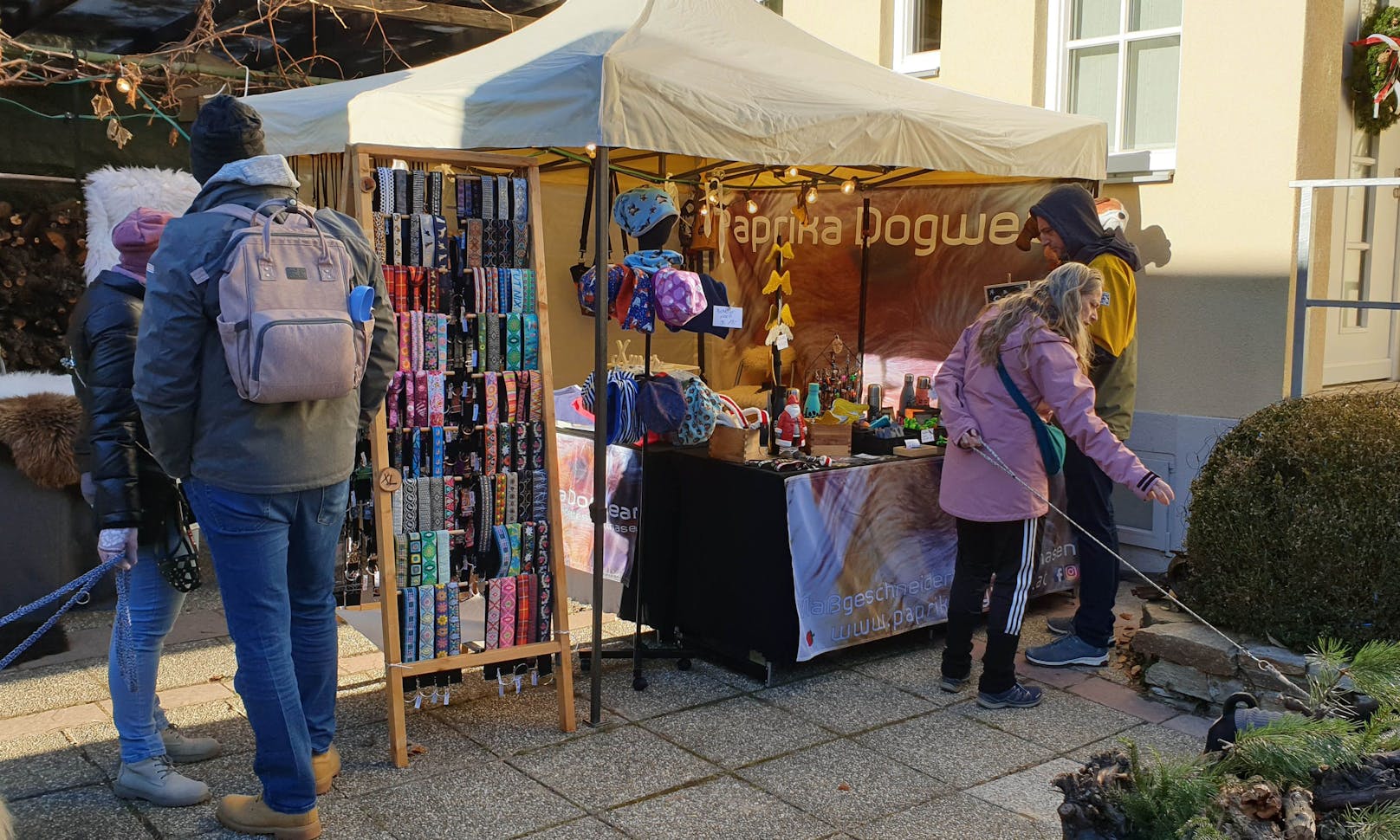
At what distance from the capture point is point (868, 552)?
4.87 metres

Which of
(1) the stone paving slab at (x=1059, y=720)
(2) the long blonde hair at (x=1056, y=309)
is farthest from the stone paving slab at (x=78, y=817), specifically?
(2) the long blonde hair at (x=1056, y=309)

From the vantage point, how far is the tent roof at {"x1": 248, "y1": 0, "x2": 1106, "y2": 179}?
3916mm

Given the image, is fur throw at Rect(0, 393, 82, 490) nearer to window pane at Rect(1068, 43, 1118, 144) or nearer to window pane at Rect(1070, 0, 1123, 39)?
window pane at Rect(1068, 43, 1118, 144)

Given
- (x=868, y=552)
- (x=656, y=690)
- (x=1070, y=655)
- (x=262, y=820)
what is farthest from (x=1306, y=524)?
(x=262, y=820)

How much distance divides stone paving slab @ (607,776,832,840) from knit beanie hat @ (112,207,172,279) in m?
2.22

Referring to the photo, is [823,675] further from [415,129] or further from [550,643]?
[415,129]

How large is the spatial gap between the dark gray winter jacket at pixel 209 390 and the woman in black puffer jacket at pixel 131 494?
35 centimetres

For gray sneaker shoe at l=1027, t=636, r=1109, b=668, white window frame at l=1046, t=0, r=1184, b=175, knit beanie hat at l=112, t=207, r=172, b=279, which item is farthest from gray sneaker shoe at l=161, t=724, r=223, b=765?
white window frame at l=1046, t=0, r=1184, b=175

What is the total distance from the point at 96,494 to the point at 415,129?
1689mm

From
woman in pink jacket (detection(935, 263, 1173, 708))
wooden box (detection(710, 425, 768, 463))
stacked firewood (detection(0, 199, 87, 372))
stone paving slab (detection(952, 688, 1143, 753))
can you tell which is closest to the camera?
stone paving slab (detection(952, 688, 1143, 753))

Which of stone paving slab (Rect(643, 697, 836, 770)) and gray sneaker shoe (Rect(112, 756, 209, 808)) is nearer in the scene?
gray sneaker shoe (Rect(112, 756, 209, 808))

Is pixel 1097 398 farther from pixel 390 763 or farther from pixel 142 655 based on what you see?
pixel 142 655

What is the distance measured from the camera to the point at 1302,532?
4141 mm

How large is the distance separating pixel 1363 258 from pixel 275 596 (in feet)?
20.4
